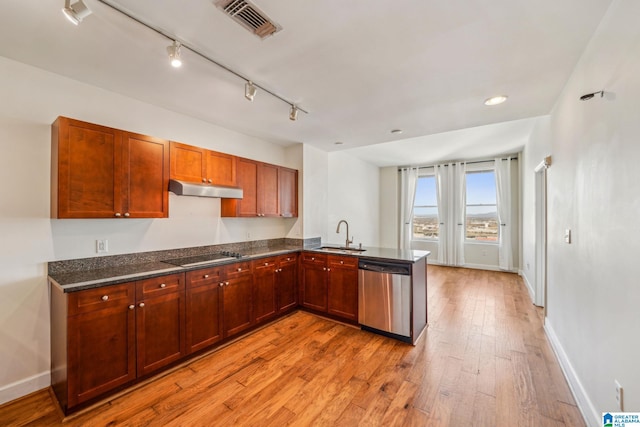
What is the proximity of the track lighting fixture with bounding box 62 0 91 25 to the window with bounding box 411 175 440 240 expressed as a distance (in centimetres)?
723

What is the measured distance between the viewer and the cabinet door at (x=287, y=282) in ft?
11.8

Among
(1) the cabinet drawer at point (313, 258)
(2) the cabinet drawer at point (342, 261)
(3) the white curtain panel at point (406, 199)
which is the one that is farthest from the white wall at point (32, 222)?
(3) the white curtain panel at point (406, 199)

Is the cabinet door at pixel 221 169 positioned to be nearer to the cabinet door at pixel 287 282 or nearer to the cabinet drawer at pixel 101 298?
the cabinet door at pixel 287 282

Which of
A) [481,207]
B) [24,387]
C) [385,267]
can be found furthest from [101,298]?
[481,207]

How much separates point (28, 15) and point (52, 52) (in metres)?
0.44

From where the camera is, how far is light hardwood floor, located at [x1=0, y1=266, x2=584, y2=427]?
187 cm

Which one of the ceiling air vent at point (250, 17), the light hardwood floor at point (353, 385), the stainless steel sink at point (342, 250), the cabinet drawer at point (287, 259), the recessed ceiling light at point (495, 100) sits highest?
the ceiling air vent at point (250, 17)

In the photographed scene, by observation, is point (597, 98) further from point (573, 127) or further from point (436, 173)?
point (436, 173)

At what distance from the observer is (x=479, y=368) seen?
2.46 m

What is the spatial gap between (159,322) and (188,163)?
1.64 meters

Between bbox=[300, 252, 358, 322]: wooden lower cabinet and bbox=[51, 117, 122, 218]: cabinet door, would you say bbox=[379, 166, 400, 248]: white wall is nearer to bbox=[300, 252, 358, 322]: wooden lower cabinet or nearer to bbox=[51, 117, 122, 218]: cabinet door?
bbox=[300, 252, 358, 322]: wooden lower cabinet

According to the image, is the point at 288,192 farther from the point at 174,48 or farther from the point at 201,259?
the point at 174,48

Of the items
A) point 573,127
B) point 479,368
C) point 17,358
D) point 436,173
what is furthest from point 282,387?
point 436,173

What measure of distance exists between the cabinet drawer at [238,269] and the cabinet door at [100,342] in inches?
37.1
